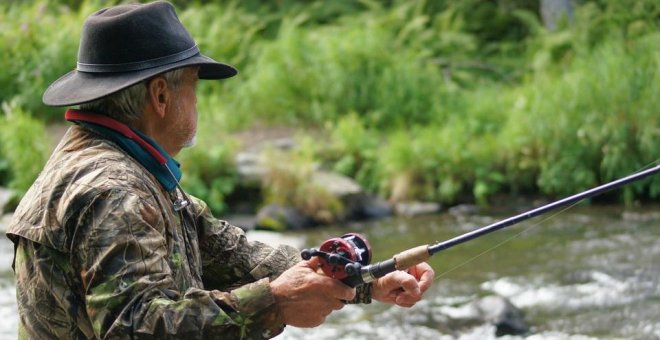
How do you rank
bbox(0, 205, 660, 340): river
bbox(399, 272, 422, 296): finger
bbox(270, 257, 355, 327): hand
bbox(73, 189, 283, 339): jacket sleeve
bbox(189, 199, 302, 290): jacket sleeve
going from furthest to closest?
bbox(0, 205, 660, 340): river
bbox(189, 199, 302, 290): jacket sleeve
bbox(399, 272, 422, 296): finger
bbox(270, 257, 355, 327): hand
bbox(73, 189, 283, 339): jacket sleeve

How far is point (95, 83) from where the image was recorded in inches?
111

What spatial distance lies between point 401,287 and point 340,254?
0.91 feet

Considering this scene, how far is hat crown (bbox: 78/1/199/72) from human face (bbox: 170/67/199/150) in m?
0.08

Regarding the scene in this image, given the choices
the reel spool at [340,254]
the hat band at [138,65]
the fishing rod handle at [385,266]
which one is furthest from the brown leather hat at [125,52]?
the fishing rod handle at [385,266]

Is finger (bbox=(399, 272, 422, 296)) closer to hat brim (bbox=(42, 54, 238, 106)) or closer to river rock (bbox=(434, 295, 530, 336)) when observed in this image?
hat brim (bbox=(42, 54, 238, 106))

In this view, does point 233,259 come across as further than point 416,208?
No

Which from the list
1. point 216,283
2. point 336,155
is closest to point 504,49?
point 336,155

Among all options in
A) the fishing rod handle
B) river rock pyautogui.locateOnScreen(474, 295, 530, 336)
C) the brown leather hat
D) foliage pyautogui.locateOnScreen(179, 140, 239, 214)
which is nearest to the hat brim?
the brown leather hat

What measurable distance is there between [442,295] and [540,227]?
2.55m

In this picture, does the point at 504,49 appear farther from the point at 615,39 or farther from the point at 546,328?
the point at 546,328

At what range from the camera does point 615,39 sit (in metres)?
12.8

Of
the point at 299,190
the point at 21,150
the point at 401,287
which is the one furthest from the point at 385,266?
the point at 21,150

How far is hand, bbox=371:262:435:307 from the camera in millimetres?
2922

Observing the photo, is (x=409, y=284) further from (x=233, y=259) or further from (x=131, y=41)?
(x=131, y=41)
